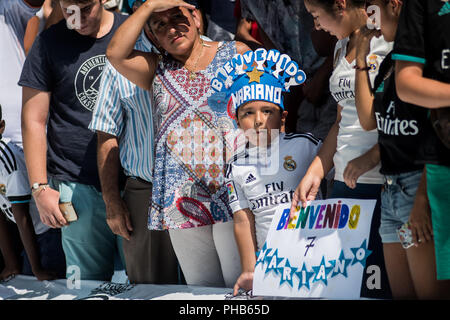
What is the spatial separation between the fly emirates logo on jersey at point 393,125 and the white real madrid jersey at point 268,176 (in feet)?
2.07

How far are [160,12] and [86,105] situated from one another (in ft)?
2.80

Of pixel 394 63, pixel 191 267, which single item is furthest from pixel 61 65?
pixel 394 63

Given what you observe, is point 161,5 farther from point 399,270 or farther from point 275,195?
point 399,270

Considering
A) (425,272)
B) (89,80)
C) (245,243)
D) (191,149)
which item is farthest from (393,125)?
(89,80)

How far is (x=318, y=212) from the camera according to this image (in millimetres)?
2727

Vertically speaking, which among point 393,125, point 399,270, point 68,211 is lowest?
point 399,270

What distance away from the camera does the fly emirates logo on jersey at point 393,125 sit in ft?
7.30

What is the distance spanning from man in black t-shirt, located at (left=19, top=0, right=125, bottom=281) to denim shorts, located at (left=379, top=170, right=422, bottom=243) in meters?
1.82

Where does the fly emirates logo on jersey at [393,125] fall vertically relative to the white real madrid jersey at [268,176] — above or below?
above

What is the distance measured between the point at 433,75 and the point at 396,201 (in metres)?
0.46

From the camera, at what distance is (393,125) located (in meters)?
2.29

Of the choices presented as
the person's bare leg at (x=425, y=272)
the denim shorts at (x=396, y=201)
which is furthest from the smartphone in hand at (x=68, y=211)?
the person's bare leg at (x=425, y=272)

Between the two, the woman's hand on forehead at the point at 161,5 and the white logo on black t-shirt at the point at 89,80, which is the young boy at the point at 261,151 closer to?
the woman's hand on forehead at the point at 161,5
